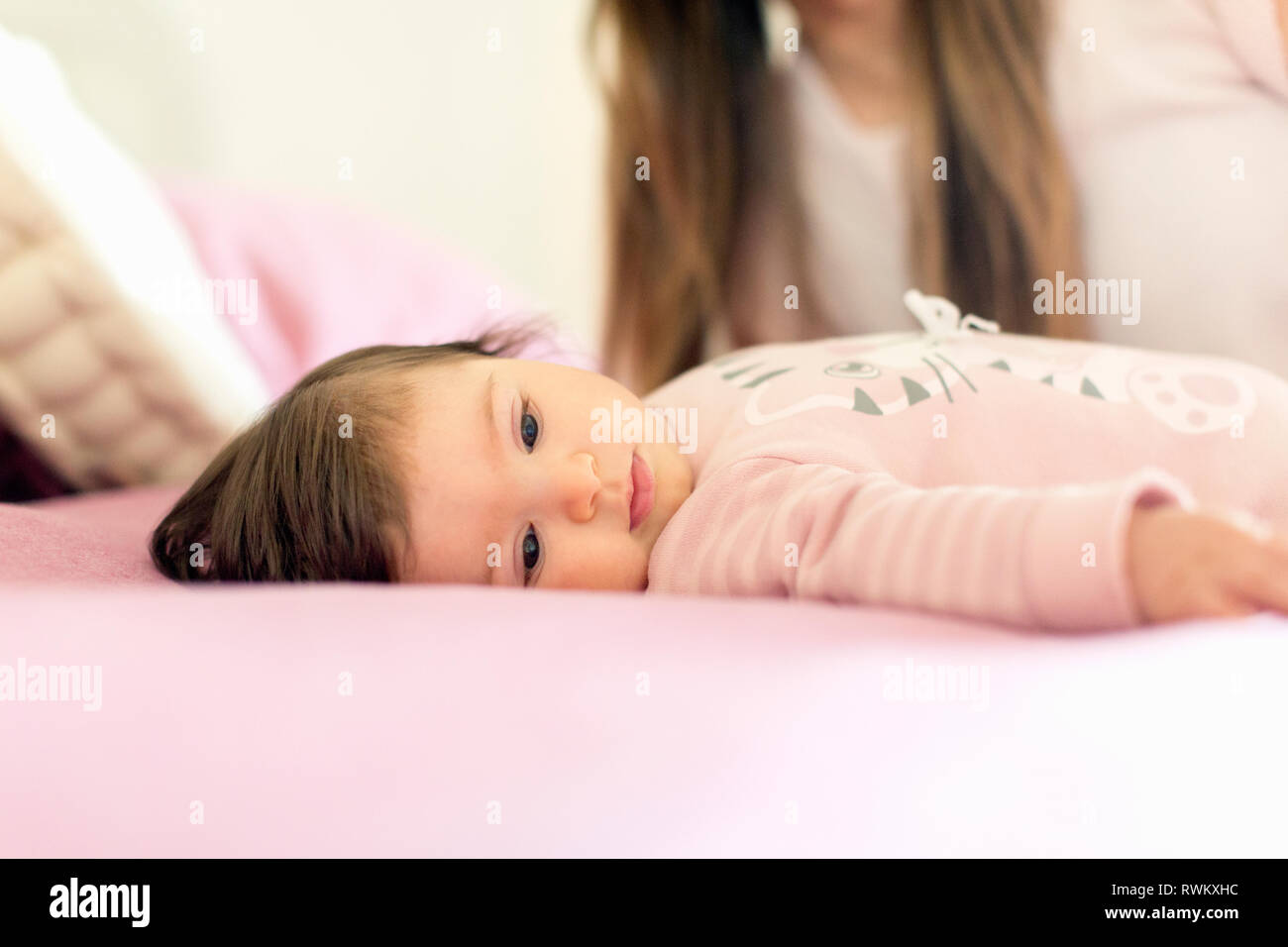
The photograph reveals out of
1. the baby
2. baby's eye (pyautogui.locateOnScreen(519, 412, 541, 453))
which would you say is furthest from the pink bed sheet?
baby's eye (pyautogui.locateOnScreen(519, 412, 541, 453))

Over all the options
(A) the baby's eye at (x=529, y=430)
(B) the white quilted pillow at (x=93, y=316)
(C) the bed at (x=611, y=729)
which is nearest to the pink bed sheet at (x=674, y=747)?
(C) the bed at (x=611, y=729)

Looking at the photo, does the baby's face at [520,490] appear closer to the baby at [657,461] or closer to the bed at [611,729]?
the baby at [657,461]

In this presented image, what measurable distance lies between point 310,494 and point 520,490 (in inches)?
6.8

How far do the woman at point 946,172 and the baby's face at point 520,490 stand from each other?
743 mm

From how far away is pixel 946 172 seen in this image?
1429mm

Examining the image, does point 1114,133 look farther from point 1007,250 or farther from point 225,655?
point 225,655

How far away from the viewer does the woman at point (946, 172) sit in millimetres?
1228

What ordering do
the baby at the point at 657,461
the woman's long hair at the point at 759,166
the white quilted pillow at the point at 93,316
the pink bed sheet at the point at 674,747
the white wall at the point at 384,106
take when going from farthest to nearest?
the white wall at the point at 384,106 → the woman's long hair at the point at 759,166 → the white quilted pillow at the point at 93,316 → the baby at the point at 657,461 → the pink bed sheet at the point at 674,747

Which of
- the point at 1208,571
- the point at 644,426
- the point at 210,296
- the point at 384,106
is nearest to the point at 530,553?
the point at 644,426

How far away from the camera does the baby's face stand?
82cm

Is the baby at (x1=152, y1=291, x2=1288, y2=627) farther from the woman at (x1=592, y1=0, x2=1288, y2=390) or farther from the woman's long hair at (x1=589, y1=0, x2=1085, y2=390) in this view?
the woman's long hair at (x1=589, y1=0, x2=1085, y2=390)
